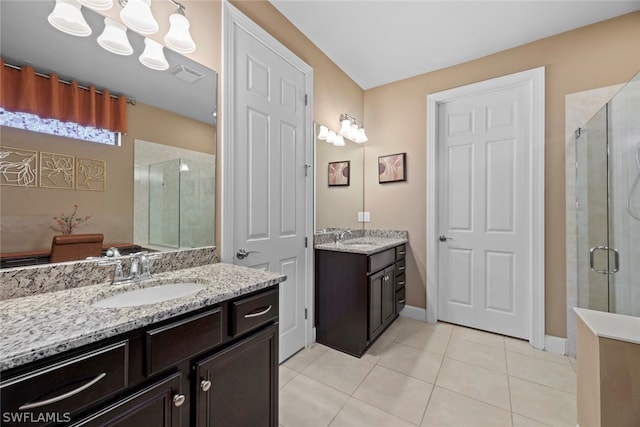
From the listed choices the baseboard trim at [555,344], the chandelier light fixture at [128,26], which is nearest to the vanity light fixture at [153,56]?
the chandelier light fixture at [128,26]

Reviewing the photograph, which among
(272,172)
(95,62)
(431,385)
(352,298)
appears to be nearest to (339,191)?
(272,172)

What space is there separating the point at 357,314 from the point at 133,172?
1836 mm

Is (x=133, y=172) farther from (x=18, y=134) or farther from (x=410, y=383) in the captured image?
(x=410, y=383)

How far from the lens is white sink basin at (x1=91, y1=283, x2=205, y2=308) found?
1.07m

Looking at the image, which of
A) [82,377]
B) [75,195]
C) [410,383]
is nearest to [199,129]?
[75,195]

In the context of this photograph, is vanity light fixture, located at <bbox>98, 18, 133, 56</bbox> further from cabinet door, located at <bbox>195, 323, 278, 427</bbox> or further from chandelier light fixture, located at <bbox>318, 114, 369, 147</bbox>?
chandelier light fixture, located at <bbox>318, 114, 369, 147</bbox>

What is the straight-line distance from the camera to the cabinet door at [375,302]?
2.20 metres

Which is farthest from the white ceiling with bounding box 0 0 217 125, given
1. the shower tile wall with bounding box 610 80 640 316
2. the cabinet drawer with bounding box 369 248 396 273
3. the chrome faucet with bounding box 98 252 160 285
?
the shower tile wall with bounding box 610 80 640 316

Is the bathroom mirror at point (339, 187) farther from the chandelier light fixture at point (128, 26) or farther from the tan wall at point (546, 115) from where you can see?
the chandelier light fixture at point (128, 26)

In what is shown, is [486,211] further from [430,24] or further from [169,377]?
[169,377]

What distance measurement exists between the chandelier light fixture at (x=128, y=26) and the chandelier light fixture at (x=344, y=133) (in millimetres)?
Result: 1364

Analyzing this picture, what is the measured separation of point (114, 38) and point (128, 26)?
88mm

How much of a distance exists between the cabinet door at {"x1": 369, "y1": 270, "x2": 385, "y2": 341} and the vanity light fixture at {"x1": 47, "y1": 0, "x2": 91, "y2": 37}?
2.22 metres

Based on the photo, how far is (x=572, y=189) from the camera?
2.21m
